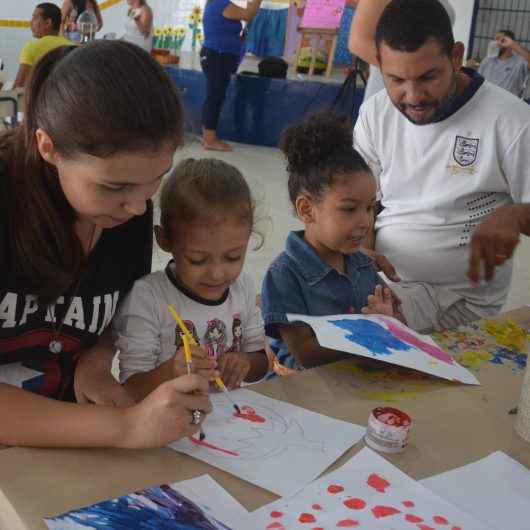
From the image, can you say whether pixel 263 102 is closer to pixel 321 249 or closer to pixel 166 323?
pixel 321 249

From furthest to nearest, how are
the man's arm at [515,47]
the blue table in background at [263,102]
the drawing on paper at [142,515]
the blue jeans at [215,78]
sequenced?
the man's arm at [515,47], the blue table in background at [263,102], the blue jeans at [215,78], the drawing on paper at [142,515]

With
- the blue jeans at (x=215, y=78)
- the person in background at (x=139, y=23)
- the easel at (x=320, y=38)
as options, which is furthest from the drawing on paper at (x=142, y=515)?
the easel at (x=320, y=38)

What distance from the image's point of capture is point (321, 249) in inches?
52.6

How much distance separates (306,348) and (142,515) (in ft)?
1.81

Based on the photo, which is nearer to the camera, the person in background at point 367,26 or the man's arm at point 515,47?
the person in background at point 367,26

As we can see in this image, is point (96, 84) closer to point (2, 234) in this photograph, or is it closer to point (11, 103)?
point (2, 234)

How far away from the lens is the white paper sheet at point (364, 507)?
2.16 ft

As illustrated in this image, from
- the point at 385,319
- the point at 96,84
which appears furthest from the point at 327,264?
the point at 96,84

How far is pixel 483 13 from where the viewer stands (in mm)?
7895

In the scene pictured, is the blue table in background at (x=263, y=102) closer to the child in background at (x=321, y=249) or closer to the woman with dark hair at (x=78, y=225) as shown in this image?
the child in background at (x=321, y=249)

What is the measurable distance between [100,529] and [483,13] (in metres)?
8.46

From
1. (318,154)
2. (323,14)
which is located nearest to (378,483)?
(318,154)

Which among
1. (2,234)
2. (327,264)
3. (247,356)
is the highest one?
(2,234)

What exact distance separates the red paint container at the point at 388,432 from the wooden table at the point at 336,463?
13 millimetres
